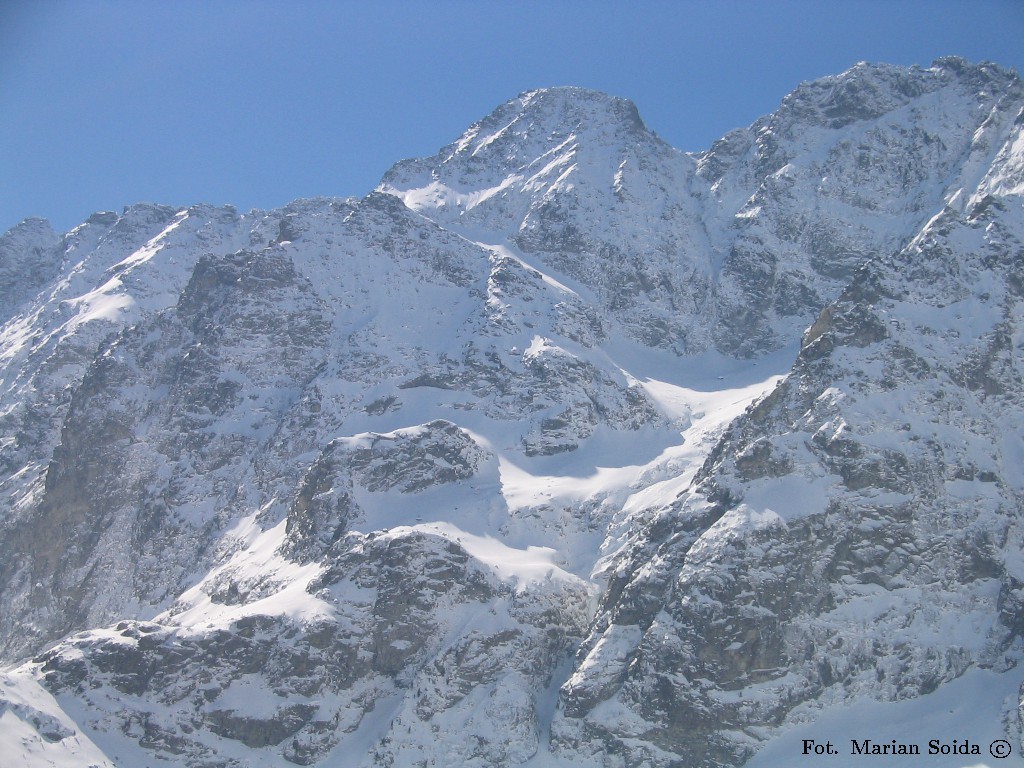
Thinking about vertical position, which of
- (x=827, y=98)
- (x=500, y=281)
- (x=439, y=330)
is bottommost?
(x=439, y=330)

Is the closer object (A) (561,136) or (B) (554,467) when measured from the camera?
(B) (554,467)

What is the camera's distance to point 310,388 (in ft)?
425

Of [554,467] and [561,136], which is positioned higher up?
[561,136]

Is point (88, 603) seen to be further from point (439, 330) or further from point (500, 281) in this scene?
point (500, 281)

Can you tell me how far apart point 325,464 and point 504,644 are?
1175 inches

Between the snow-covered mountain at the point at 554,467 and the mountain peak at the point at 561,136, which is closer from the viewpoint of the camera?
the snow-covered mountain at the point at 554,467

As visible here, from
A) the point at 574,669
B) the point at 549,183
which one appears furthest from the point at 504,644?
the point at 549,183

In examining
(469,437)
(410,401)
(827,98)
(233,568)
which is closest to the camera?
(233,568)

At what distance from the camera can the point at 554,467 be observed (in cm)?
11850

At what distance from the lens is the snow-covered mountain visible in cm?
8506

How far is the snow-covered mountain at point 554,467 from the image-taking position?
85062 millimetres

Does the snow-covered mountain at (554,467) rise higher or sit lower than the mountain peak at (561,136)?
lower

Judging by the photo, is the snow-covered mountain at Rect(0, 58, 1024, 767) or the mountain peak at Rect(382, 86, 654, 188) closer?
the snow-covered mountain at Rect(0, 58, 1024, 767)

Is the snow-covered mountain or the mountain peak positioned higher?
the mountain peak
